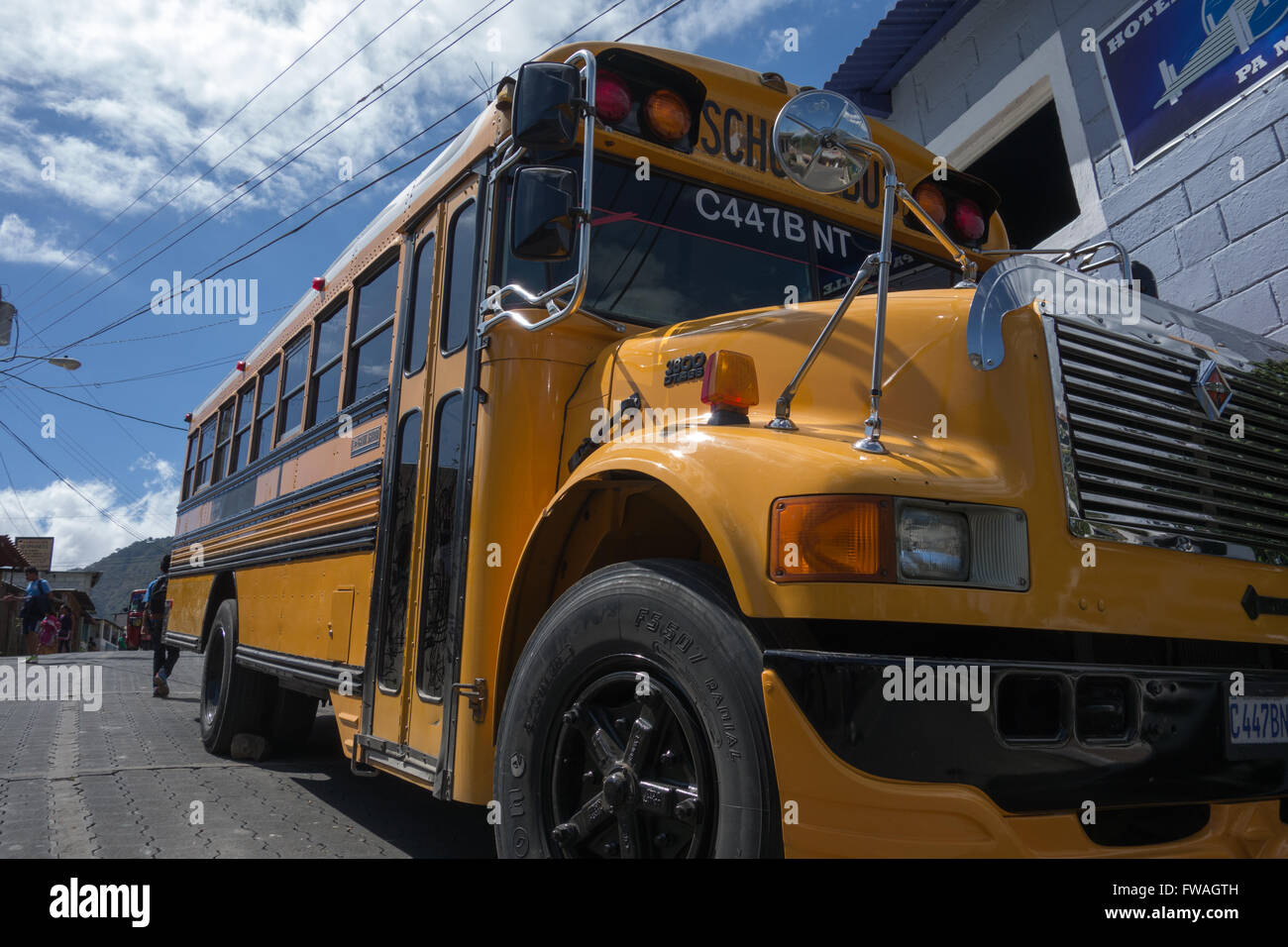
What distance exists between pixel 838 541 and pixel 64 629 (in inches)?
1115

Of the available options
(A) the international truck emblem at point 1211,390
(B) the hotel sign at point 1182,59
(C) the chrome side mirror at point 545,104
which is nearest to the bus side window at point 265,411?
(C) the chrome side mirror at point 545,104

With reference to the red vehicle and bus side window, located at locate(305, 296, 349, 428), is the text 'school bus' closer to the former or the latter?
bus side window, located at locate(305, 296, 349, 428)

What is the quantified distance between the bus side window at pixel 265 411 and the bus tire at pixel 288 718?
4.94 feet

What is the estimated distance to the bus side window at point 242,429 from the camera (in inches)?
251

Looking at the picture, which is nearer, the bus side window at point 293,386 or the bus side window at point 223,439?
the bus side window at point 293,386

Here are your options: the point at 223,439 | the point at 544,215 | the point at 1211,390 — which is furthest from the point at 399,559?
the point at 223,439

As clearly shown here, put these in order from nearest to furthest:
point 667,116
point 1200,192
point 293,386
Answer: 1. point 667,116
2. point 1200,192
3. point 293,386

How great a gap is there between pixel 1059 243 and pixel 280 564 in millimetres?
4772

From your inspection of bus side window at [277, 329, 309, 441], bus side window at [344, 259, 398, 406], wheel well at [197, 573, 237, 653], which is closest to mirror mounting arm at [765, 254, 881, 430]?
bus side window at [344, 259, 398, 406]

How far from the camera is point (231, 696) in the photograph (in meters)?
5.45

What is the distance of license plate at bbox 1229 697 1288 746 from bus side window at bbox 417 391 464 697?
2120mm

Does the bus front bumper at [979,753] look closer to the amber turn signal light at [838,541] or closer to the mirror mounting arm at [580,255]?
the amber turn signal light at [838,541]

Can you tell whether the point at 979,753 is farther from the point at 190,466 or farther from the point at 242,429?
the point at 190,466

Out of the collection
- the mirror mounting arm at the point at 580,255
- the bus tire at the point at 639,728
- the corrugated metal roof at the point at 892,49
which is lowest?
the bus tire at the point at 639,728
